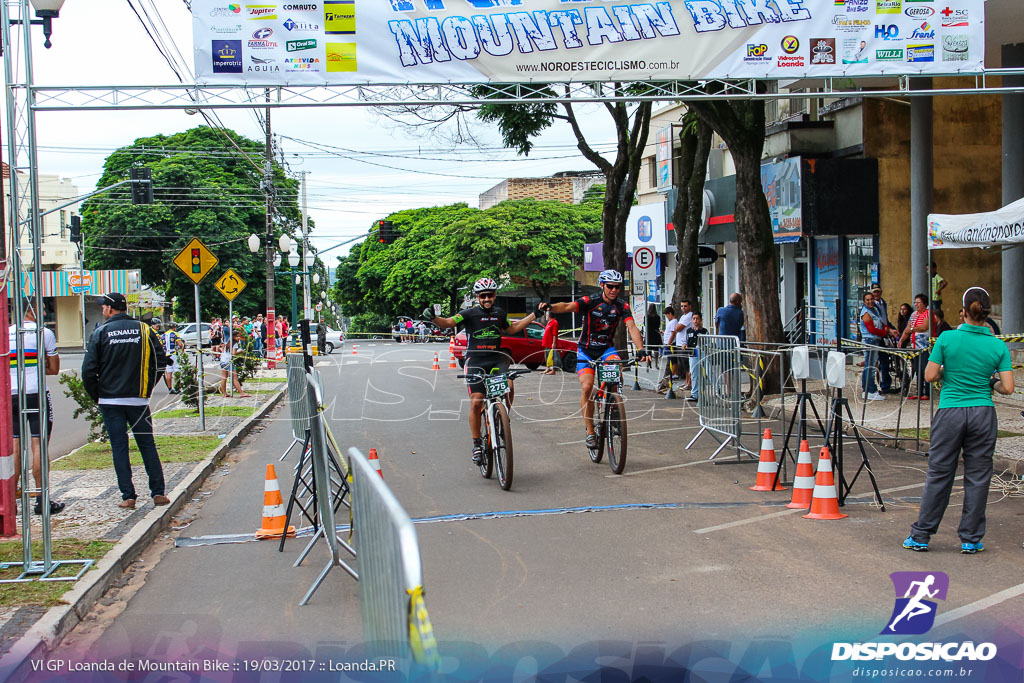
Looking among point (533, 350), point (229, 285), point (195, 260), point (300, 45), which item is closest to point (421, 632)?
point (300, 45)

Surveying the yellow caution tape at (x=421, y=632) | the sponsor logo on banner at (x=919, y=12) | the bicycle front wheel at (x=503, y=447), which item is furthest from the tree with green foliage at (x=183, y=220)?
the yellow caution tape at (x=421, y=632)

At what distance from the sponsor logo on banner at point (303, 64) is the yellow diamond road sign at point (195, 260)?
5785mm

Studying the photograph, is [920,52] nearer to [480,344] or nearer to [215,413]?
[480,344]

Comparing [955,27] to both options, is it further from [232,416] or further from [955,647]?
[232,416]

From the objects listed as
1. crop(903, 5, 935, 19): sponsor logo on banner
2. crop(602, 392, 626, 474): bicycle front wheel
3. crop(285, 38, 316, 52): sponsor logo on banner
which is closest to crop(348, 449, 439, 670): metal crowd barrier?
crop(602, 392, 626, 474): bicycle front wheel

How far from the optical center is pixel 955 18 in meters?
10.9

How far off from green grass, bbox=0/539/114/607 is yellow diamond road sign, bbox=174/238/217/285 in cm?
842

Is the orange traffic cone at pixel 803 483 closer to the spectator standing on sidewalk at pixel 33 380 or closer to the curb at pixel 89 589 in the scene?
the curb at pixel 89 589

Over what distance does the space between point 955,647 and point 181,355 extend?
1554cm

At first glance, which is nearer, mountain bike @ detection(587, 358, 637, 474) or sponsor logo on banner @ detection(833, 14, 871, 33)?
mountain bike @ detection(587, 358, 637, 474)

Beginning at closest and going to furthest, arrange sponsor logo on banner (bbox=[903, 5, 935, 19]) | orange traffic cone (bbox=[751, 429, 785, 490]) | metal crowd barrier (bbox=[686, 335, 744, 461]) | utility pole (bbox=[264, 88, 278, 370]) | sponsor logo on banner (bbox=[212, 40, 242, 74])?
orange traffic cone (bbox=[751, 429, 785, 490])
sponsor logo on banner (bbox=[212, 40, 242, 74])
sponsor logo on banner (bbox=[903, 5, 935, 19])
metal crowd barrier (bbox=[686, 335, 744, 461])
utility pole (bbox=[264, 88, 278, 370])

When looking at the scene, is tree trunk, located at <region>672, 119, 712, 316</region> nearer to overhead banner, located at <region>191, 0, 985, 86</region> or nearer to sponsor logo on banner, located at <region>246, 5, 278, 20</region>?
overhead banner, located at <region>191, 0, 985, 86</region>

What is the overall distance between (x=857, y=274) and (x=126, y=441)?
18.4 meters

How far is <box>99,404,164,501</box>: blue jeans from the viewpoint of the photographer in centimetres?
880
